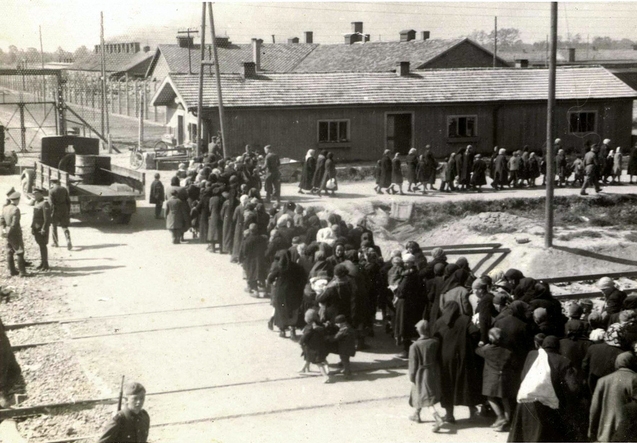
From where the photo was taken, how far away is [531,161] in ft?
87.5

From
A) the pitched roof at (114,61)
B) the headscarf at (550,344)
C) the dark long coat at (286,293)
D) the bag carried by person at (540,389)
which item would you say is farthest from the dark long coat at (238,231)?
the pitched roof at (114,61)

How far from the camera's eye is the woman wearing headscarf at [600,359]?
8328 millimetres

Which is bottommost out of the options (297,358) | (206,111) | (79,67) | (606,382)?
(297,358)

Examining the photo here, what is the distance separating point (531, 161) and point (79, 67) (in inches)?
2014

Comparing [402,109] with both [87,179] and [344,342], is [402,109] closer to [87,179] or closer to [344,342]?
[87,179]

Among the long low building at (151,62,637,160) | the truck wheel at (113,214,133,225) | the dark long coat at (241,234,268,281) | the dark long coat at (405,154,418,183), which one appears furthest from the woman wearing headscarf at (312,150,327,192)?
the dark long coat at (241,234,268,281)

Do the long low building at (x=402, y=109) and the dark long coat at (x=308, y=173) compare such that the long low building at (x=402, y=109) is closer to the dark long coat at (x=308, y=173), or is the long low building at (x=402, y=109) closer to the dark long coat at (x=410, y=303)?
the dark long coat at (x=308, y=173)

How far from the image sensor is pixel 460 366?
364 inches

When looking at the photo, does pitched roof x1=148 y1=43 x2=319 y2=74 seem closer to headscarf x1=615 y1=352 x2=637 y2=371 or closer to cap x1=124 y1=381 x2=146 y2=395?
headscarf x1=615 y1=352 x2=637 y2=371

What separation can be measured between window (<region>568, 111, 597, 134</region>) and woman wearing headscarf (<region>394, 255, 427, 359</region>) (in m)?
23.6

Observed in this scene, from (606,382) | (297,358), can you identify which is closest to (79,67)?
(297,358)

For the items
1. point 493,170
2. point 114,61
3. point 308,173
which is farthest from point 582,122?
point 114,61

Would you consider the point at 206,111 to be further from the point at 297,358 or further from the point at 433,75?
the point at 297,358

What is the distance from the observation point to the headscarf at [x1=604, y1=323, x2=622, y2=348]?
27.9 ft
